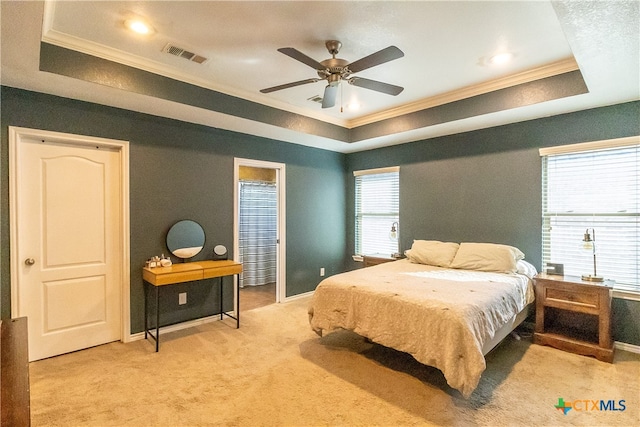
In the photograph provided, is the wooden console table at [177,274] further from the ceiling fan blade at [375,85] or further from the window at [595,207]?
the window at [595,207]

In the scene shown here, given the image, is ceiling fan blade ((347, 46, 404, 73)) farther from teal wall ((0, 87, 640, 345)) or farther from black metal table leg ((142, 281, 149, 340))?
black metal table leg ((142, 281, 149, 340))

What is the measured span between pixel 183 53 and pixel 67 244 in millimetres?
2129

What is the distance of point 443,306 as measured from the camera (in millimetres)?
2266

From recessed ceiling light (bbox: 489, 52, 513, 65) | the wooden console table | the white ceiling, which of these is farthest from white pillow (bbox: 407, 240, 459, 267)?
the wooden console table

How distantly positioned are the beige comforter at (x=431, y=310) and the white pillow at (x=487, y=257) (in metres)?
0.15

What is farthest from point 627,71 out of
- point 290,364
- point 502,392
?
point 290,364

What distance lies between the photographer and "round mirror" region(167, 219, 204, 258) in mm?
3527

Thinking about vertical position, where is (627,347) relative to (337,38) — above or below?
below

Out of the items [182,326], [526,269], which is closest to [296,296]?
[182,326]

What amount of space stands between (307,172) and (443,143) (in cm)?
209

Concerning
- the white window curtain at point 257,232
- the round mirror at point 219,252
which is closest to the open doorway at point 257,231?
the white window curtain at point 257,232

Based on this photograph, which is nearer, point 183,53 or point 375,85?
point 375,85

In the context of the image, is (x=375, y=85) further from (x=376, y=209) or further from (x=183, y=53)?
(x=376, y=209)

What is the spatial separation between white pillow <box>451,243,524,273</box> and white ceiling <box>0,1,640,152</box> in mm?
1510
